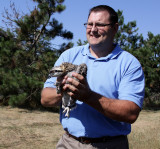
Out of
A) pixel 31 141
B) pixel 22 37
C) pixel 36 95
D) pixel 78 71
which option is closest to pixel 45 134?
pixel 31 141

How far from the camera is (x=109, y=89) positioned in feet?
6.72

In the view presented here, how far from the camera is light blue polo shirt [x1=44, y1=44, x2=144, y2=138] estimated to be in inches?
80.0

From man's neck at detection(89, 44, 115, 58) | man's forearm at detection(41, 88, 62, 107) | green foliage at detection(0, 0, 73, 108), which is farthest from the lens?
green foliage at detection(0, 0, 73, 108)

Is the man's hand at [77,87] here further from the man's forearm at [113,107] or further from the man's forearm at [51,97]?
the man's forearm at [51,97]

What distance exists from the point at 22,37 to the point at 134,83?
12304 millimetres

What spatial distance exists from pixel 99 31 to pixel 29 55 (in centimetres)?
1198

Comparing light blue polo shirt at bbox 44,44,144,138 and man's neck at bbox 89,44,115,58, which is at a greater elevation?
man's neck at bbox 89,44,115,58

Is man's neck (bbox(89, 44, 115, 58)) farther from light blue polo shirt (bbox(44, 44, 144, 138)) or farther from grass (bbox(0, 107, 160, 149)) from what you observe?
grass (bbox(0, 107, 160, 149))

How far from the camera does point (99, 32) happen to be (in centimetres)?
225

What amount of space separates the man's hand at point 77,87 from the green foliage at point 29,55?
1144 centimetres

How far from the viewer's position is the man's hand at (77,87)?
1.69m

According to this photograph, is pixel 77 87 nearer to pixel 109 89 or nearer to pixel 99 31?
pixel 109 89

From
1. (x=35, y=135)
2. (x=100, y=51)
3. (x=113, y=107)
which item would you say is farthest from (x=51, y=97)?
(x=35, y=135)

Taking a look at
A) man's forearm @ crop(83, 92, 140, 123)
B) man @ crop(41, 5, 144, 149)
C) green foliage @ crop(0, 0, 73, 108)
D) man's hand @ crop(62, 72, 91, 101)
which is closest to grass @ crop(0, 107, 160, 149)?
green foliage @ crop(0, 0, 73, 108)
